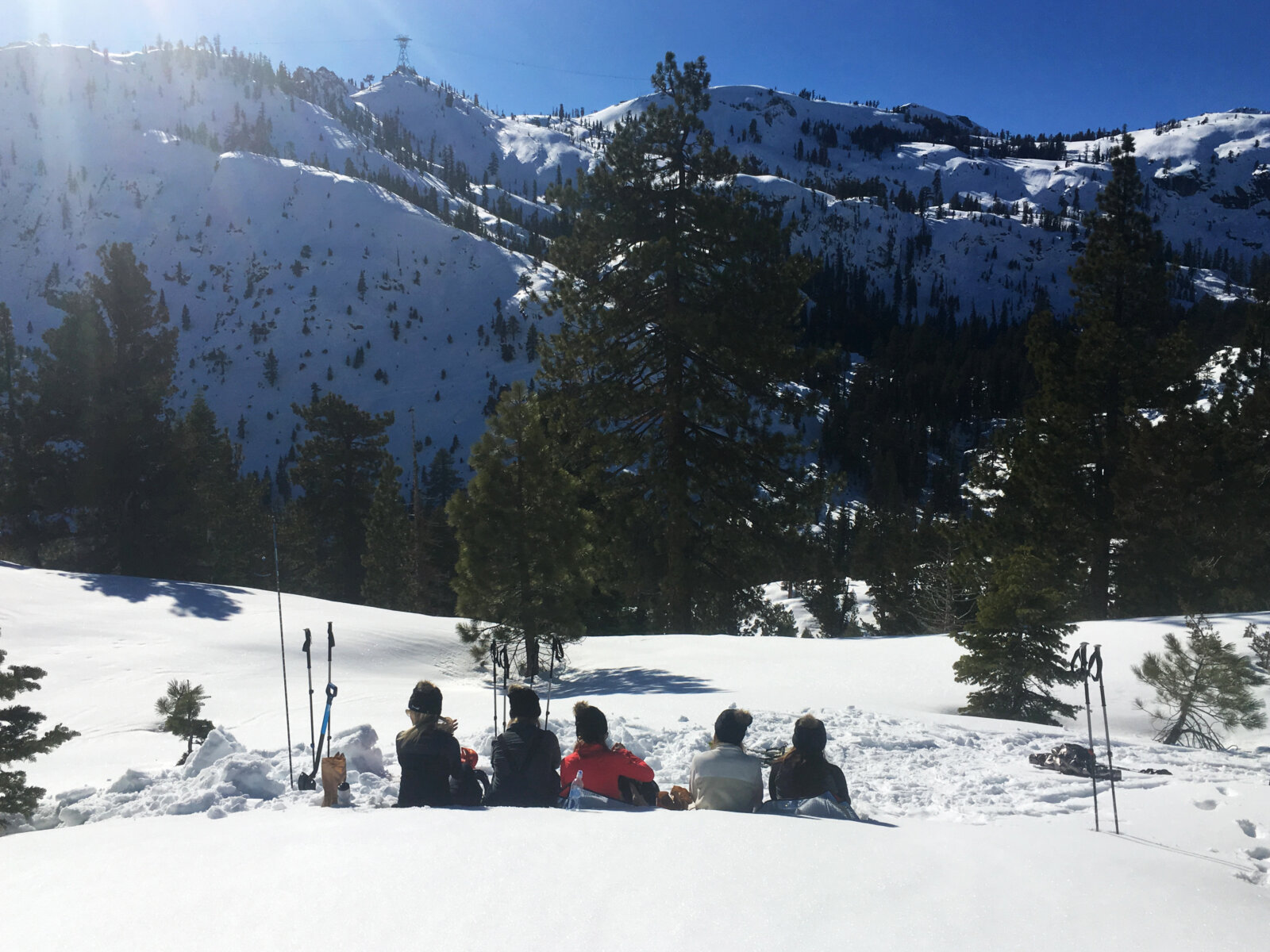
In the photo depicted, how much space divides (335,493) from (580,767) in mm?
35443

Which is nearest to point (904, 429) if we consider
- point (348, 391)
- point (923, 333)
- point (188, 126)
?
point (923, 333)

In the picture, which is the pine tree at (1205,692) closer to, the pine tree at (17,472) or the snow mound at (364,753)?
the snow mound at (364,753)

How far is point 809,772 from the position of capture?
5.12 metres

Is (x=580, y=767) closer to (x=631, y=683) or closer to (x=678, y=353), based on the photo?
(x=631, y=683)

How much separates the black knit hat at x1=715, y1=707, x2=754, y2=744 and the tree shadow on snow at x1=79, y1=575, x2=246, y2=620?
45.7 feet

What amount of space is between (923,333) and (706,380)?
148 metres

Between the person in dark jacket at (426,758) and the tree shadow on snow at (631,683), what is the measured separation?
5.99 meters

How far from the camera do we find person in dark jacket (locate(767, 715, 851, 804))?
5.08 meters

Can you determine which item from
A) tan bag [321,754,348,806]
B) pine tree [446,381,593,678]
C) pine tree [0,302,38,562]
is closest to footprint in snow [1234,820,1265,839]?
tan bag [321,754,348,806]

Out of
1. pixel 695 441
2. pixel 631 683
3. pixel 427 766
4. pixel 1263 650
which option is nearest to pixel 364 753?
pixel 427 766

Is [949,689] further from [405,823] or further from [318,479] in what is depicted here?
[318,479]

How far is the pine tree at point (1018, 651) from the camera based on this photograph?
10.4m

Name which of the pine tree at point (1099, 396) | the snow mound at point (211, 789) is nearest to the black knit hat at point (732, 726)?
the snow mound at point (211, 789)

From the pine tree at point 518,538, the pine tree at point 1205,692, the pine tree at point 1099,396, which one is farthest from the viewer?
the pine tree at point 1099,396
